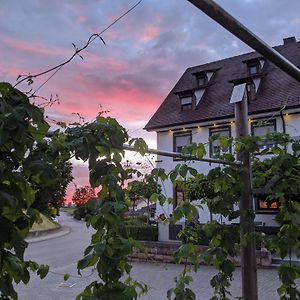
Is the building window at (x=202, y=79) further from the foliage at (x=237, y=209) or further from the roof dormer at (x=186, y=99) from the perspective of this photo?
the foliage at (x=237, y=209)

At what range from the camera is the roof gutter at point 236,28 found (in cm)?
93

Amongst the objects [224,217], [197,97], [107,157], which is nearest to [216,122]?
[197,97]

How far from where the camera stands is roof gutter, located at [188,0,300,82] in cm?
93

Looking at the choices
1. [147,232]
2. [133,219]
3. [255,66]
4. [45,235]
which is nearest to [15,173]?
[133,219]

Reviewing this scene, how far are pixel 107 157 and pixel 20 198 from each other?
387 mm

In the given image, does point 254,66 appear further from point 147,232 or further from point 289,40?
point 147,232

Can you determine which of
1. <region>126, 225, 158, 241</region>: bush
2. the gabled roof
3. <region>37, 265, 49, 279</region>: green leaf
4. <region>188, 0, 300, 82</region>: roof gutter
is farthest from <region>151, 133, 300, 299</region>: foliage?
the gabled roof

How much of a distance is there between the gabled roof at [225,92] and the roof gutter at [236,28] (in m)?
13.4

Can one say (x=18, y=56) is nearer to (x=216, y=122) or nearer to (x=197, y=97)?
(x=216, y=122)

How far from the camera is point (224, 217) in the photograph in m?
2.41

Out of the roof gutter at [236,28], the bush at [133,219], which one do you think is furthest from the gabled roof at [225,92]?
the roof gutter at [236,28]

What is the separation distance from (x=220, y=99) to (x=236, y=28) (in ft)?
52.9

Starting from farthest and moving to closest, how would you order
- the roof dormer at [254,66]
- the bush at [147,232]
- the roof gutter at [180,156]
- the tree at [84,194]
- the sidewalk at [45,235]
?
the sidewalk at [45,235], the roof dormer at [254,66], the bush at [147,232], the roof gutter at [180,156], the tree at [84,194]

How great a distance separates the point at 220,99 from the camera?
660 inches
